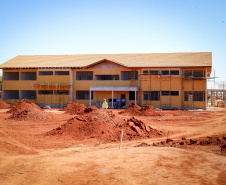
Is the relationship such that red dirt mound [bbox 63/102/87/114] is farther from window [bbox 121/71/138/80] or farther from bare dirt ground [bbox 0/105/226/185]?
bare dirt ground [bbox 0/105/226/185]

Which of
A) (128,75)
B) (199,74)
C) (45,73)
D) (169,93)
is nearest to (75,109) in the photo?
(128,75)

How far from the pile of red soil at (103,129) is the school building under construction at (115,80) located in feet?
56.7

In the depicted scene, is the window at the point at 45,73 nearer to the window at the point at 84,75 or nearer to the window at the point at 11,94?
the window at the point at 84,75

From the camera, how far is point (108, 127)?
1328cm

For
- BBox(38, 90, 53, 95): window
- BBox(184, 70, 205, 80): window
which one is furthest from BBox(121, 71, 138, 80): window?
BBox(38, 90, 53, 95): window

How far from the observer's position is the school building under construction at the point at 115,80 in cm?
3041

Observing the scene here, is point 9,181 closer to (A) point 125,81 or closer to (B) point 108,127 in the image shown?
(B) point 108,127

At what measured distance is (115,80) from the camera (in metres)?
32.7

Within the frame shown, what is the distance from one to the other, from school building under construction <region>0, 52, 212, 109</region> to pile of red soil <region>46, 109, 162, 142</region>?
56.7 ft

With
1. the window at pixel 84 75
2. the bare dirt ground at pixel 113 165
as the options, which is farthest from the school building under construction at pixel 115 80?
the bare dirt ground at pixel 113 165

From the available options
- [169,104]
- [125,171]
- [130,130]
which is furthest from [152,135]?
[169,104]

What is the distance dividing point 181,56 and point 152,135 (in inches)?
925

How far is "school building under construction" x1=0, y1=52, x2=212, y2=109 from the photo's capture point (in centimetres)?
3041

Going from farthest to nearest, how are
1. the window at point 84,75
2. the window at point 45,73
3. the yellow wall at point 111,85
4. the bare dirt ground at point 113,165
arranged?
1. the window at point 45,73
2. the window at point 84,75
3. the yellow wall at point 111,85
4. the bare dirt ground at point 113,165
